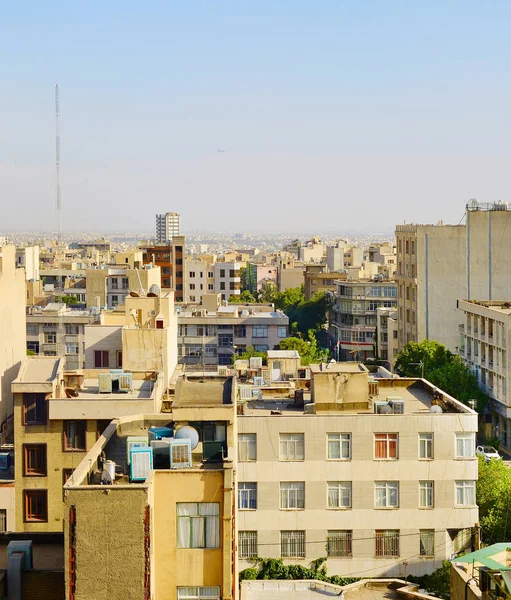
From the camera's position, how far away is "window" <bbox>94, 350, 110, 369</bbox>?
113ft

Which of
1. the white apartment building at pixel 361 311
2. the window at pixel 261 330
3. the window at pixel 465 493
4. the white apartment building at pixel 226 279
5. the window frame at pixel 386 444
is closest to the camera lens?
the window frame at pixel 386 444

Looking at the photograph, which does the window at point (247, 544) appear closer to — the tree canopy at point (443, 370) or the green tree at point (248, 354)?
the tree canopy at point (443, 370)

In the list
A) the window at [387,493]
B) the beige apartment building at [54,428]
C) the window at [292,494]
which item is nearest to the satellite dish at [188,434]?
the beige apartment building at [54,428]

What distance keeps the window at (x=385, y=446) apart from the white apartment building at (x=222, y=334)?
37.9m

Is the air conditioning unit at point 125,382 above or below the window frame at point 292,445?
above

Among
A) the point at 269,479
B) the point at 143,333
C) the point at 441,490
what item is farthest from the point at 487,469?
the point at 143,333

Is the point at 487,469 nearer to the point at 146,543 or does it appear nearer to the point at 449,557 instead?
the point at 449,557

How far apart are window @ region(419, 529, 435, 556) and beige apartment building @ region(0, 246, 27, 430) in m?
16.7

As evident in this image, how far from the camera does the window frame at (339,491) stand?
23.1 m

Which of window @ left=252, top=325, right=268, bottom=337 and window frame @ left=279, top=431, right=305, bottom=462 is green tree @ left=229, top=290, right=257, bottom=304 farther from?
window frame @ left=279, top=431, right=305, bottom=462

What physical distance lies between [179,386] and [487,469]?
46.1 feet

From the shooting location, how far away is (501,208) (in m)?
56.2

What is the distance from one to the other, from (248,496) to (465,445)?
503 centimetres

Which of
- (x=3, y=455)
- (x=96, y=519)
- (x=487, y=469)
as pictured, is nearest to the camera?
(x=96, y=519)
